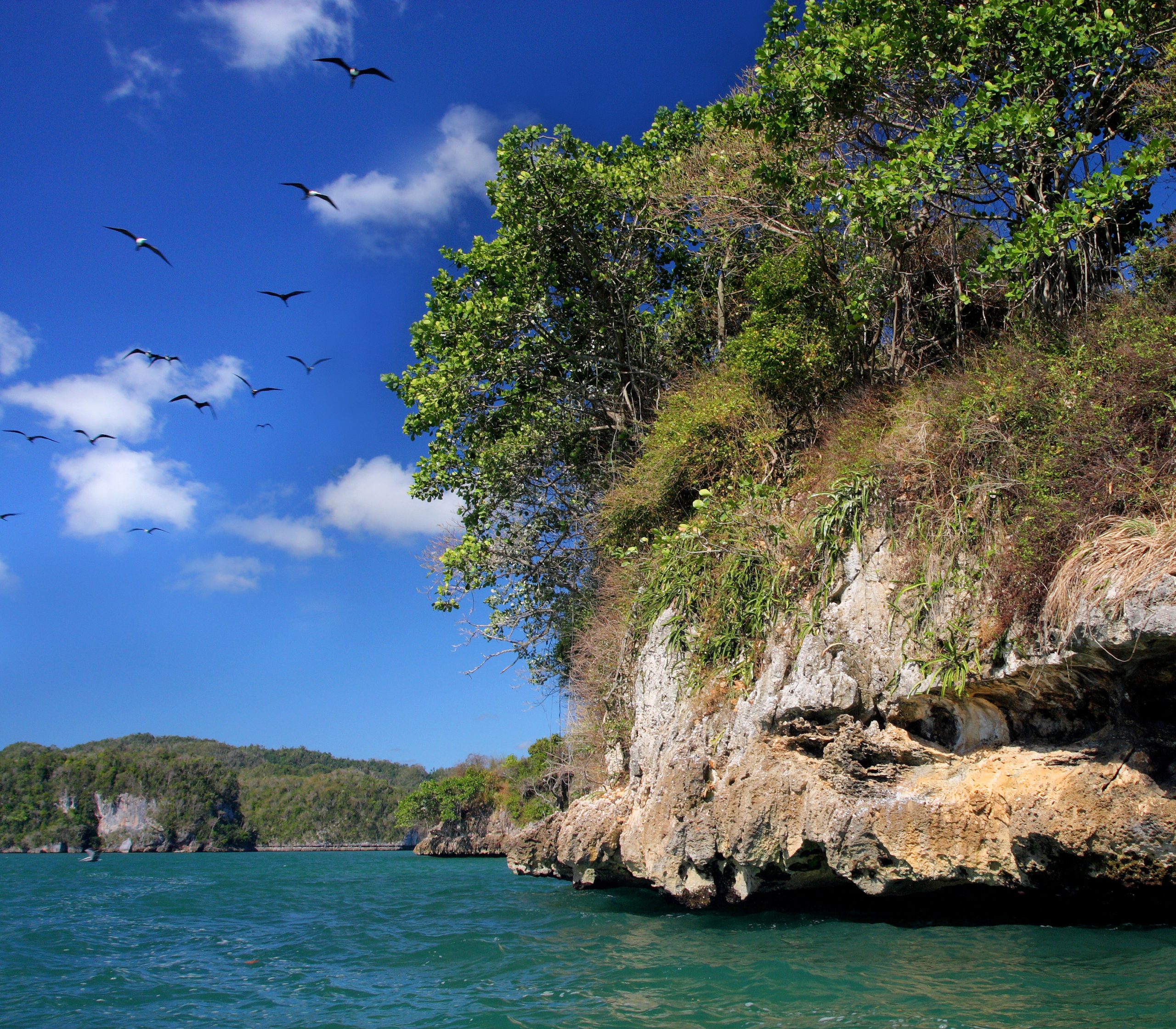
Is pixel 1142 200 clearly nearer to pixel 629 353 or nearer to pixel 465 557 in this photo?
pixel 629 353

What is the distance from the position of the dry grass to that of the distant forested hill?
108m

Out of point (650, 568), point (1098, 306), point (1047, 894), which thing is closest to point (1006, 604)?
point (1047, 894)

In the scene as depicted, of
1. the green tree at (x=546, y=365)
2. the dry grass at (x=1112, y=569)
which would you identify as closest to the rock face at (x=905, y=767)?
→ the dry grass at (x=1112, y=569)

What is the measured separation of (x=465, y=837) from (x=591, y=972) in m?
66.5

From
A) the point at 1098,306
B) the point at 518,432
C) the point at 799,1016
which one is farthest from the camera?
the point at 518,432

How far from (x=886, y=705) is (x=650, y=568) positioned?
4.40m

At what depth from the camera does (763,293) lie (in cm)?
1252

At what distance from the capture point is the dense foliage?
8.92 m

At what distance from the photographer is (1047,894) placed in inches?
289

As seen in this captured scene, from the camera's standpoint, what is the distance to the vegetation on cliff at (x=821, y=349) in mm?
7816

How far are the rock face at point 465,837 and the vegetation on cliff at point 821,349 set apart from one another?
178ft

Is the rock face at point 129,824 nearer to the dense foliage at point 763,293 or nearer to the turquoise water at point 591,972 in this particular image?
the turquoise water at point 591,972

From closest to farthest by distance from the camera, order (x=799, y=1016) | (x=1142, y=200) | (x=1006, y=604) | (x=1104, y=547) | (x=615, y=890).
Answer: (x=799, y=1016), (x=1104, y=547), (x=1006, y=604), (x=1142, y=200), (x=615, y=890)

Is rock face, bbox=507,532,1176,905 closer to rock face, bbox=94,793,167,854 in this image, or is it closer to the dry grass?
the dry grass
